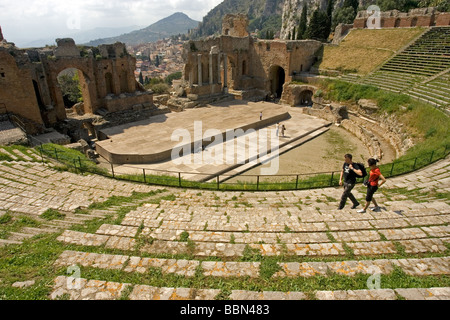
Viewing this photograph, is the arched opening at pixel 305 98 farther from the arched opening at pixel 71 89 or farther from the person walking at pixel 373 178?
the arched opening at pixel 71 89

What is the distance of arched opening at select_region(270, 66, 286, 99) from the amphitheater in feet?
87.2

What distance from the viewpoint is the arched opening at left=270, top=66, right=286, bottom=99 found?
119 feet

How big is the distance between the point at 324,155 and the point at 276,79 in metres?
20.6

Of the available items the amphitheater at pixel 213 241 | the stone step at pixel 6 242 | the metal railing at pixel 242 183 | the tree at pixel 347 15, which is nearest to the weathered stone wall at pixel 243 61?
the metal railing at pixel 242 183

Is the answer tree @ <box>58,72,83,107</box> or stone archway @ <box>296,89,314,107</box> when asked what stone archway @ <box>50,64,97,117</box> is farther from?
stone archway @ <box>296,89,314,107</box>

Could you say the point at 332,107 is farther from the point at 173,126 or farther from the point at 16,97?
the point at 16,97

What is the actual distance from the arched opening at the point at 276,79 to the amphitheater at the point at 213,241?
2656cm

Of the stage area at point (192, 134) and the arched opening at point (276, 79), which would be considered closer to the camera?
the stage area at point (192, 134)

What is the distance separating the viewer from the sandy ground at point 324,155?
57.5 ft

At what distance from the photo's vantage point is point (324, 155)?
19.8 m

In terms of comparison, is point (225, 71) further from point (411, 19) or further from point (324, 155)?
point (411, 19)

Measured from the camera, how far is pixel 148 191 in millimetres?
11562
